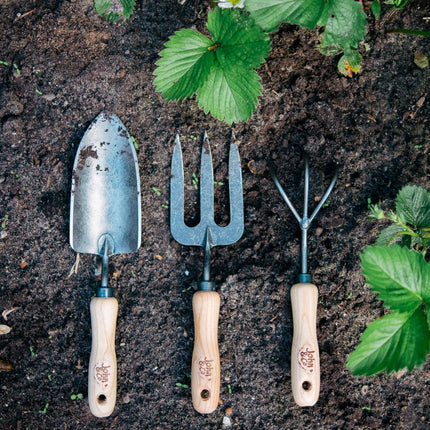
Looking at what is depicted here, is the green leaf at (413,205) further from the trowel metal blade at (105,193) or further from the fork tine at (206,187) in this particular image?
the trowel metal blade at (105,193)

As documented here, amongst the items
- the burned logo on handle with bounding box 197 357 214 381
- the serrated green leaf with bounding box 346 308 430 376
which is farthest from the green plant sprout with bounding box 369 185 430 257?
the burned logo on handle with bounding box 197 357 214 381

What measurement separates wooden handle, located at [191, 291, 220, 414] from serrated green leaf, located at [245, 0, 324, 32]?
85cm

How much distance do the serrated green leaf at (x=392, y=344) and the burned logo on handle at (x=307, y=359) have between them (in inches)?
9.4

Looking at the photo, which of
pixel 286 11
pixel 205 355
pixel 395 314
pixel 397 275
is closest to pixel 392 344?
pixel 395 314

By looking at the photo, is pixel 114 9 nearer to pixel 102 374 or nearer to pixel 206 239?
pixel 206 239

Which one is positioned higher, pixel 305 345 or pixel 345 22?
pixel 345 22

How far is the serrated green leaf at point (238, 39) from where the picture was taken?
128 centimetres

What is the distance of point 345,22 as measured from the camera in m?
1.25

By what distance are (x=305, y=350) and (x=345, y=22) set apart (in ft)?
3.33

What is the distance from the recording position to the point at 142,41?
59.4 inches

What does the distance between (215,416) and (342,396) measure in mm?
448

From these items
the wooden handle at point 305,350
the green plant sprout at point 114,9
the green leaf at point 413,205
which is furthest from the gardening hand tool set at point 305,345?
the green plant sprout at point 114,9

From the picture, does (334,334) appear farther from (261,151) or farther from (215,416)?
(261,151)

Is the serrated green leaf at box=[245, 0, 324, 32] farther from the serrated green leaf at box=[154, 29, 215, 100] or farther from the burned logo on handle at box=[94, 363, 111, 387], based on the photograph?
the burned logo on handle at box=[94, 363, 111, 387]
